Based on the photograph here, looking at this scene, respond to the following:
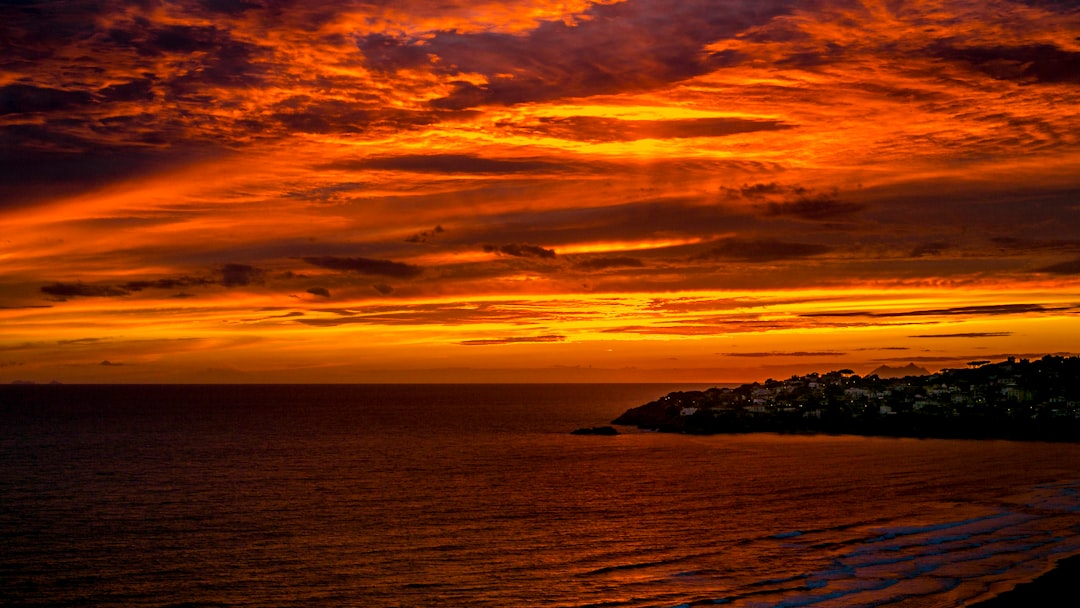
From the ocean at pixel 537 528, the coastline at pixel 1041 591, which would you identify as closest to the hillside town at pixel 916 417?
the ocean at pixel 537 528

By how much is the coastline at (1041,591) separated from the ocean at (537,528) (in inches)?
54.4

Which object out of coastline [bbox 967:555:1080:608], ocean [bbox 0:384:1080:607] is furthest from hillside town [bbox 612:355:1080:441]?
coastline [bbox 967:555:1080:608]

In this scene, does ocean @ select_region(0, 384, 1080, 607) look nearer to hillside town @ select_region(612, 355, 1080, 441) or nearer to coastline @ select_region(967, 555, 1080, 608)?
coastline @ select_region(967, 555, 1080, 608)

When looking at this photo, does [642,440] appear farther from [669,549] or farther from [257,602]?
[257,602]

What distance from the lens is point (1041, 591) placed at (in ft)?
145

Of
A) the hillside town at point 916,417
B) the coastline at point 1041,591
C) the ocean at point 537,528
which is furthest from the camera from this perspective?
the hillside town at point 916,417

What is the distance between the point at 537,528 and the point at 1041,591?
108ft

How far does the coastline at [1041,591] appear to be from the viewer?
139 ft

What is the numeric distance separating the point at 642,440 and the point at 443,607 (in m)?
113

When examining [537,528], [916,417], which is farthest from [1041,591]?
[916,417]

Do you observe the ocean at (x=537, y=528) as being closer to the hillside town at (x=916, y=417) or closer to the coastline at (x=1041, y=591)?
the coastline at (x=1041, y=591)

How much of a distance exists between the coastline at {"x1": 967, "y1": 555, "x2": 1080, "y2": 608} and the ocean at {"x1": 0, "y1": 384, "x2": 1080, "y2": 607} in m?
1.38

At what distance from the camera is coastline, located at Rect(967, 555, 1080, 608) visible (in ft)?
139

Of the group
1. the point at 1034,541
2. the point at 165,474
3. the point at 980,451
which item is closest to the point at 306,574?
the point at 1034,541
